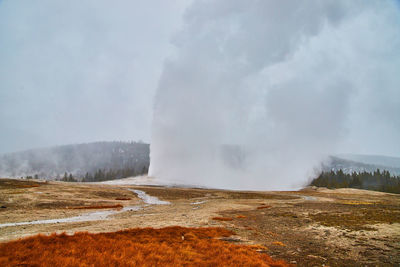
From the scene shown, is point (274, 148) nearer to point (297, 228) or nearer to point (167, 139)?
point (167, 139)

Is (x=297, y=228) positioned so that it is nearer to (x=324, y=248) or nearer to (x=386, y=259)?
(x=324, y=248)

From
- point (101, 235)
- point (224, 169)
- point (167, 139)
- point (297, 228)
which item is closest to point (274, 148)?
point (224, 169)

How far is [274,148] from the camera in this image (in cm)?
17550

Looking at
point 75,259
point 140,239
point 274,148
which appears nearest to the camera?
point 75,259

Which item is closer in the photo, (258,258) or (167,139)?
(258,258)

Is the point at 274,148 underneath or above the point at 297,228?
above

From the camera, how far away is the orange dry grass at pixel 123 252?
10.1 metres

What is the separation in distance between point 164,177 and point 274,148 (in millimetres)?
89748

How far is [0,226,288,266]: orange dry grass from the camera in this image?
10133 millimetres

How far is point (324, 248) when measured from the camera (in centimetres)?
1408

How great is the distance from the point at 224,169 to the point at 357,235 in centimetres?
13898

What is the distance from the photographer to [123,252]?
11531 mm

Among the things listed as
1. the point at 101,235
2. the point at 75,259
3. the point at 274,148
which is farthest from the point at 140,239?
the point at 274,148

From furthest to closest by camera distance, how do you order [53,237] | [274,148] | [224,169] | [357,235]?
[274,148], [224,169], [357,235], [53,237]
